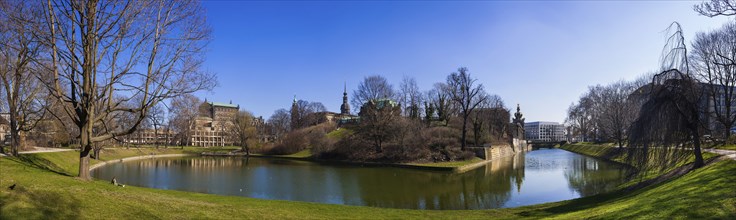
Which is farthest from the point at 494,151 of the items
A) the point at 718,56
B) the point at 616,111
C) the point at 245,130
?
the point at 245,130

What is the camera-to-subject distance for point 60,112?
3512cm

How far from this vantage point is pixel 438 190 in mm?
24484

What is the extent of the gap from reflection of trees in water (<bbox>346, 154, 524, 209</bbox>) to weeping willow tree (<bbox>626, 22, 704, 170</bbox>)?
6.53 m

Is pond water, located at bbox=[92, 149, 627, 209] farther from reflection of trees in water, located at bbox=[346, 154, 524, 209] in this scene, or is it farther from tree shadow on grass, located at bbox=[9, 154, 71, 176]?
tree shadow on grass, located at bbox=[9, 154, 71, 176]

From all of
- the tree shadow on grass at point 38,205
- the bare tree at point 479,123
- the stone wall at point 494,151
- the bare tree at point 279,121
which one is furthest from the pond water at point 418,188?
the bare tree at point 279,121

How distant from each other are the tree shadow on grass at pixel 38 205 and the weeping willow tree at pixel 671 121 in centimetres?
1833

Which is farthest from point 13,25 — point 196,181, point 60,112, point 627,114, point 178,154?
point 178,154

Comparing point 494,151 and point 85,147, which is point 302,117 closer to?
point 494,151

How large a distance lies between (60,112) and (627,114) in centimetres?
6115

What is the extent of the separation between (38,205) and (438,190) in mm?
20168

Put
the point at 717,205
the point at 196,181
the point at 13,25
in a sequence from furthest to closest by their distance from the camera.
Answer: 1. the point at 196,181
2. the point at 13,25
3. the point at 717,205

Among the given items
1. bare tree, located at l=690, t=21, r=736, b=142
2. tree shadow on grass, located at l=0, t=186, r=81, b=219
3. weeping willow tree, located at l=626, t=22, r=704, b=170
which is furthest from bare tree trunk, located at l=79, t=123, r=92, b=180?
bare tree, located at l=690, t=21, r=736, b=142

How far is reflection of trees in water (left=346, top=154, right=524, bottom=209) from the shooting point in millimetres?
19548

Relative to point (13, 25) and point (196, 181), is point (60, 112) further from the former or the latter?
point (13, 25)
